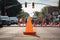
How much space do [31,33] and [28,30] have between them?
0.39 m

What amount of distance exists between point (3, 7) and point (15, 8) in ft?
66.2

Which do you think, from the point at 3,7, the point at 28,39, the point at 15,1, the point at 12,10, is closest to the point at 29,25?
the point at 28,39

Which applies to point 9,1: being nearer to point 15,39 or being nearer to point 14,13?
point 14,13

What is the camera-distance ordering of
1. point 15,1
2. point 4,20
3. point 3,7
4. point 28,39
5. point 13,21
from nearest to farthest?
point 28,39, point 4,20, point 13,21, point 3,7, point 15,1

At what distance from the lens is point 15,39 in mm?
18500

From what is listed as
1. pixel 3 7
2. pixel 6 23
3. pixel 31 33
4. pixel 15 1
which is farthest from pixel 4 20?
pixel 15 1

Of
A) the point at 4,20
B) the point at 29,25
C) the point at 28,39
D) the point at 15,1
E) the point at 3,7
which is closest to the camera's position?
the point at 28,39

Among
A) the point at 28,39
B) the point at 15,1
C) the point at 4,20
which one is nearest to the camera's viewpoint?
the point at 28,39

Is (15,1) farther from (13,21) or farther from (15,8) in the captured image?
(13,21)

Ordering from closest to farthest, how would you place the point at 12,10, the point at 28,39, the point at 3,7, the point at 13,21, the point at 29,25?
1. the point at 28,39
2. the point at 29,25
3. the point at 13,21
4. the point at 3,7
5. the point at 12,10

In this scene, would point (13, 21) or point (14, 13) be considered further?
point (14, 13)

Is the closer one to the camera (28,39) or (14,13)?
(28,39)

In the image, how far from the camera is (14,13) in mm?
113062

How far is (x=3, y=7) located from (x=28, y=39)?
257 ft
